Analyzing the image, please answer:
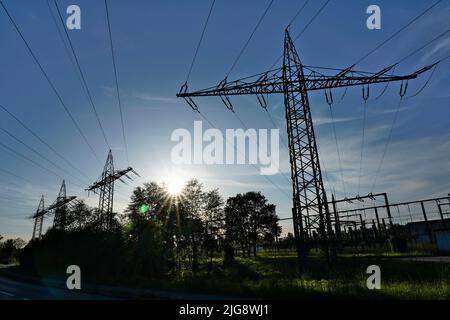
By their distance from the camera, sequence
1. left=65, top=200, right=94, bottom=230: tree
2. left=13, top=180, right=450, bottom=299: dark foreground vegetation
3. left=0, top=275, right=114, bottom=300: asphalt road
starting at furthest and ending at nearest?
left=65, top=200, right=94, bottom=230: tree < left=0, top=275, right=114, bottom=300: asphalt road < left=13, top=180, right=450, bottom=299: dark foreground vegetation

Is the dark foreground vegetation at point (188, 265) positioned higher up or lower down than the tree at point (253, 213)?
lower down

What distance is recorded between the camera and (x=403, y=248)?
26891 millimetres

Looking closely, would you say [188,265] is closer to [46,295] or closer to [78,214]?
[46,295]

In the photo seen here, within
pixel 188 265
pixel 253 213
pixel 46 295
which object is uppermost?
pixel 253 213

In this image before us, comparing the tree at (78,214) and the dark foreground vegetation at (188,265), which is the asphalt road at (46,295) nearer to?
the dark foreground vegetation at (188,265)

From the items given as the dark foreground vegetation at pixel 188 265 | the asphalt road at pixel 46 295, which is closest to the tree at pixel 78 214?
the dark foreground vegetation at pixel 188 265

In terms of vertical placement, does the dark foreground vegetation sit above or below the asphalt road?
above

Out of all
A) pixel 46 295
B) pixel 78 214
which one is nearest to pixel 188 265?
pixel 46 295

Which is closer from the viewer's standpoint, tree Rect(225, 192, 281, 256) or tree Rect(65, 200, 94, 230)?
tree Rect(65, 200, 94, 230)

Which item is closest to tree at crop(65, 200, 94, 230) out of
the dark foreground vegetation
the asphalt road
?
the dark foreground vegetation

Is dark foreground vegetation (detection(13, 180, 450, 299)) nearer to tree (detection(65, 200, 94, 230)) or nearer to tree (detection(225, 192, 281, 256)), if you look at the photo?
tree (detection(65, 200, 94, 230))

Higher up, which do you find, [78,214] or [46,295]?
[78,214]

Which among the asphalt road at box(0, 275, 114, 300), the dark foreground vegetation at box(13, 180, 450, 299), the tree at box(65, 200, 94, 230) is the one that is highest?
the tree at box(65, 200, 94, 230)
